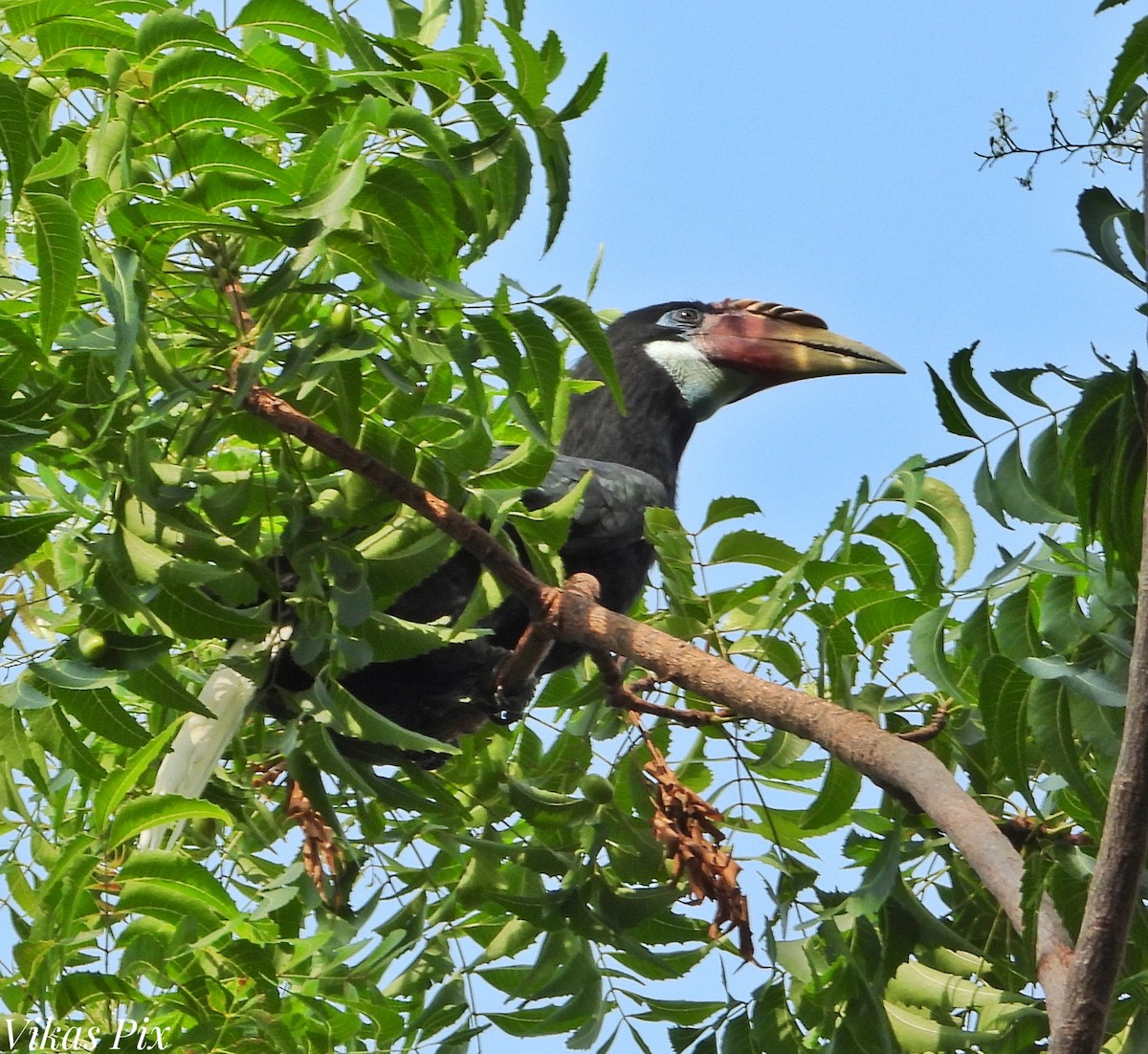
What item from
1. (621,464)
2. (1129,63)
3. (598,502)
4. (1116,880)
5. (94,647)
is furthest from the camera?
(621,464)

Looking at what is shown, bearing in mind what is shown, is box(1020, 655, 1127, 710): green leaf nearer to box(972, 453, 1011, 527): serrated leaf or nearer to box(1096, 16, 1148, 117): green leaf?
box(972, 453, 1011, 527): serrated leaf

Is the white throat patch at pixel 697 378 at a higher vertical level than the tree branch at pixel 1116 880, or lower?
higher

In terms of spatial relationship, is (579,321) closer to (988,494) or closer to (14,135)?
(988,494)

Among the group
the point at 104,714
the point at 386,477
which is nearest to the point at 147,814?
the point at 104,714

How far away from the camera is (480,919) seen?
233 centimetres

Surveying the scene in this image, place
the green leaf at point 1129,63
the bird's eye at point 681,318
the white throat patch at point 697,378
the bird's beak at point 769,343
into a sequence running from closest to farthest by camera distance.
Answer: the green leaf at point 1129,63 → the bird's beak at point 769,343 → the white throat patch at point 697,378 → the bird's eye at point 681,318

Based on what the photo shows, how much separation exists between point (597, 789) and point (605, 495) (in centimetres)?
84

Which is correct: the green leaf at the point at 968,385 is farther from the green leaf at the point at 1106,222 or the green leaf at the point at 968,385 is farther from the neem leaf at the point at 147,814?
the neem leaf at the point at 147,814

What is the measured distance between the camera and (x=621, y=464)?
3242mm

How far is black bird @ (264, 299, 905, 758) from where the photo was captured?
2.52 meters

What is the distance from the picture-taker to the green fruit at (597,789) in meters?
2.09

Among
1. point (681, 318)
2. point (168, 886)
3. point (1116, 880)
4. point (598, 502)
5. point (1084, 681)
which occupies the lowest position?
point (1116, 880)

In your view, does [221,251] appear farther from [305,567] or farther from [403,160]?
[305,567]

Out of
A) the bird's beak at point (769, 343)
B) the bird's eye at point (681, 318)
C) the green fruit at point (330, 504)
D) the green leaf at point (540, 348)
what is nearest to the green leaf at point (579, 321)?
the green leaf at point (540, 348)
